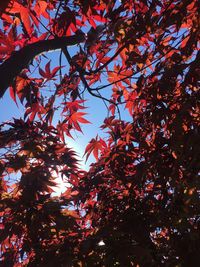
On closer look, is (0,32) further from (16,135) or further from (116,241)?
(116,241)

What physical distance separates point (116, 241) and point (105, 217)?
2.45ft

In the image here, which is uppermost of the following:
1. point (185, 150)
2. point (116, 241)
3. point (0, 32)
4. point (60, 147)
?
point (0, 32)

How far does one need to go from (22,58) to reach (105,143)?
1384 mm

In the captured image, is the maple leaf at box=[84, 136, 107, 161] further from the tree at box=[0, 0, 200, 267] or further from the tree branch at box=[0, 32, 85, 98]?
the tree branch at box=[0, 32, 85, 98]

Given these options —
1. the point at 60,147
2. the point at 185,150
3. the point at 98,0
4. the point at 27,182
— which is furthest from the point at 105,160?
the point at 98,0

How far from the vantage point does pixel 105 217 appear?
2809 mm

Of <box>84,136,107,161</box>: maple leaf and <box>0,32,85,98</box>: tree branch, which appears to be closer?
<box>0,32,85,98</box>: tree branch

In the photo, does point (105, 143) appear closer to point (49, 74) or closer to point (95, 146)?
point (95, 146)

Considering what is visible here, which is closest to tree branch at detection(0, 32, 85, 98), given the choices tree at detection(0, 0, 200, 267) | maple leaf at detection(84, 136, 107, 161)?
tree at detection(0, 0, 200, 267)

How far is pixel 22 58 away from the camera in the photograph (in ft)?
6.43

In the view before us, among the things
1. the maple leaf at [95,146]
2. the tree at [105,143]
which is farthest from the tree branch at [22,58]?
the maple leaf at [95,146]

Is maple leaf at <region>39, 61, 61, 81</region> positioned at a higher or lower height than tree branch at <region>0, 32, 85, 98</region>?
higher

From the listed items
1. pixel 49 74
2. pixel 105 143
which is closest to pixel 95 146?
pixel 105 143

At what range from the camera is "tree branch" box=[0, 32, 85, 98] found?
188 cm
